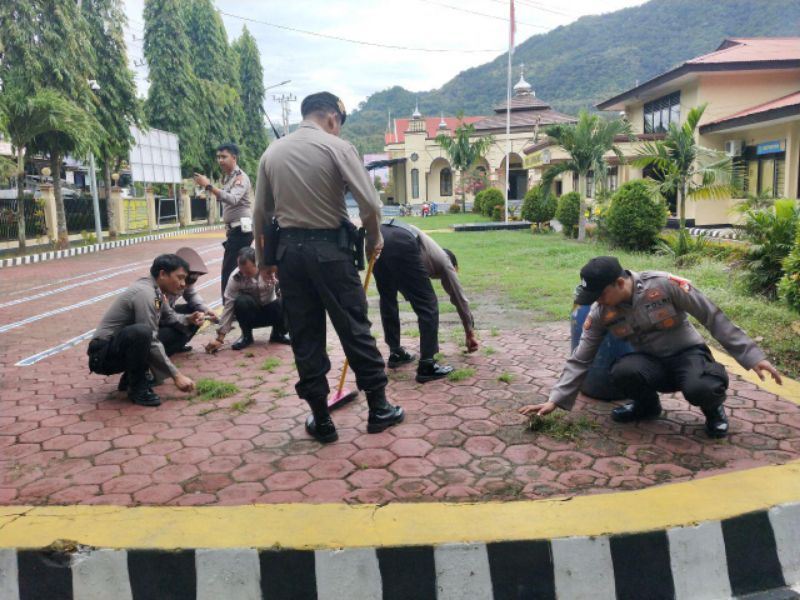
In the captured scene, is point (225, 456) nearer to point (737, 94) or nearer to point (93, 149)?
point (93, 149)

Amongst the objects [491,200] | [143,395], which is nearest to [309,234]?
[143,395]

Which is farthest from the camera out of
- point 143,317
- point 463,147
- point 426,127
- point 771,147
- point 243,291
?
point 426,127

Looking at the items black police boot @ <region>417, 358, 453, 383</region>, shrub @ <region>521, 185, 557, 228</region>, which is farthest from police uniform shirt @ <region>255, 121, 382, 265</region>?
shrub @ <region>521, 185, 557, 228</region>

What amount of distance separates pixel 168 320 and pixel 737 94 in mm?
19761

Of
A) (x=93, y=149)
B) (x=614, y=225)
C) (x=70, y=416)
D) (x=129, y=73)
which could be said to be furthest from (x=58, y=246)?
(x=70, y=416)

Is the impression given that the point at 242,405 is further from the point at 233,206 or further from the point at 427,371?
the point at 233,206

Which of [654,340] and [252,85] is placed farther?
[252,85]

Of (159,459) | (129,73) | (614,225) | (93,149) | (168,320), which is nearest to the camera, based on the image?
(159,459)

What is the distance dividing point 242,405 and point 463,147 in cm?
3535

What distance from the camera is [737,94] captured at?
19.6 meters

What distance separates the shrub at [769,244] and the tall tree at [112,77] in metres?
19.4

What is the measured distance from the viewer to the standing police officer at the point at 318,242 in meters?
3.21

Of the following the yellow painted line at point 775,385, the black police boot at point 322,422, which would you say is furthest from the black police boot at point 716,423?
the black police boot at point 322,422

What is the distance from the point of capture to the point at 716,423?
321 centimetres
